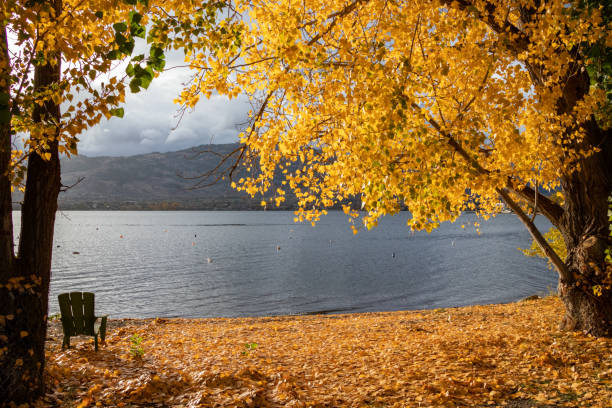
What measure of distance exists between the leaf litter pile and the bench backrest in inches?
18.5

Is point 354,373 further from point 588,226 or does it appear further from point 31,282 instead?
point 588,226

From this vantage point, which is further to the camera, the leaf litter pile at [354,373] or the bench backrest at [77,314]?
the bench backrest at [77,314]

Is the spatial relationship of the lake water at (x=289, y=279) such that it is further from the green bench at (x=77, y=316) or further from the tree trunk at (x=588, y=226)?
the tree trunk at (x=588, y=226)

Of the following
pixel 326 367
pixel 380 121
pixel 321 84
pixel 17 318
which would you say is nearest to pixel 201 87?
pixel 321 84

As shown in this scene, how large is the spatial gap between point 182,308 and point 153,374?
24061mm

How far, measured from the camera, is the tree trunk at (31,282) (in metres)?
4.79

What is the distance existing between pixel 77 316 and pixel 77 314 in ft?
0.15

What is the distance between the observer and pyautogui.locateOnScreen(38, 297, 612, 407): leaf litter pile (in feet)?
17.0

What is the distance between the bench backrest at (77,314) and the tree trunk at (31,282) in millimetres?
4067

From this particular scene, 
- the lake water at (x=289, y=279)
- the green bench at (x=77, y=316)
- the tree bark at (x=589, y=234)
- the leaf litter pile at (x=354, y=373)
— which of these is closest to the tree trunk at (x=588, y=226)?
the tree bark at (x=589, y=234)

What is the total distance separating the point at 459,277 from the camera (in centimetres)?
4084

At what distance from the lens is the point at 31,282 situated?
5016 mm

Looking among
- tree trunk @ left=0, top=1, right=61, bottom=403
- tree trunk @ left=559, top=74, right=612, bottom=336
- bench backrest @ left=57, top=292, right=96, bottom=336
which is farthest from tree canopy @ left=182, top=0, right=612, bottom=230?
bench backrest @ left=57, top=292, right=96, bottom=336

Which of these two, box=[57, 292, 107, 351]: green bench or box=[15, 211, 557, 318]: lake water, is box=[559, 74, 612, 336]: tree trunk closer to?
box=[57, 292, 107, 351]: green bench
